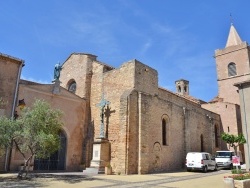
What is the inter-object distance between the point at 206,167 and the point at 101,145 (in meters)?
7.90

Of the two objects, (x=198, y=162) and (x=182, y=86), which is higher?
(x=182, y=86)

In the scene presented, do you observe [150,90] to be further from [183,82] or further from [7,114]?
[183,82]

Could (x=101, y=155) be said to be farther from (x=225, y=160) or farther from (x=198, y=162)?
(x=225, y=160)

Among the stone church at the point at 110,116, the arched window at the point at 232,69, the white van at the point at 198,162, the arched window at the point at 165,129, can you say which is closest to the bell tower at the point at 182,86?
the arched window at the point at 232,69

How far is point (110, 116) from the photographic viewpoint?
17.8m

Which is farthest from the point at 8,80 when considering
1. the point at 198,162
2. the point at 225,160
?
the point at 225,160

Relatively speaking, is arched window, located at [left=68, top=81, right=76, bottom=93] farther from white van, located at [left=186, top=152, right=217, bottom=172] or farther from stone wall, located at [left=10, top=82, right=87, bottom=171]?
white van, located at [left=186, top=152, right=217, bottom=172]

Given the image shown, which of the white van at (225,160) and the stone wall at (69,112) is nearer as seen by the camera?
the stone wall at (69,112)

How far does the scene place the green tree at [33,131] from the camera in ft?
37.7

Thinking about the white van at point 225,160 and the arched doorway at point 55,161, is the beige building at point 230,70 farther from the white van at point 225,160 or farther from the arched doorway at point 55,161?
the arched doorway at point 55,161

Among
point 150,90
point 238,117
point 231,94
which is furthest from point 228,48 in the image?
point 150,90

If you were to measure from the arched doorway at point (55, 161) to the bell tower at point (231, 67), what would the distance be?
77.1ft

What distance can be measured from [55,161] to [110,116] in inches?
199

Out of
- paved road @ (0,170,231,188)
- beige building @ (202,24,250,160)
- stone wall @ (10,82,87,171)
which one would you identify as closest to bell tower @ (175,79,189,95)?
beige building @ (202,24,250,160)
